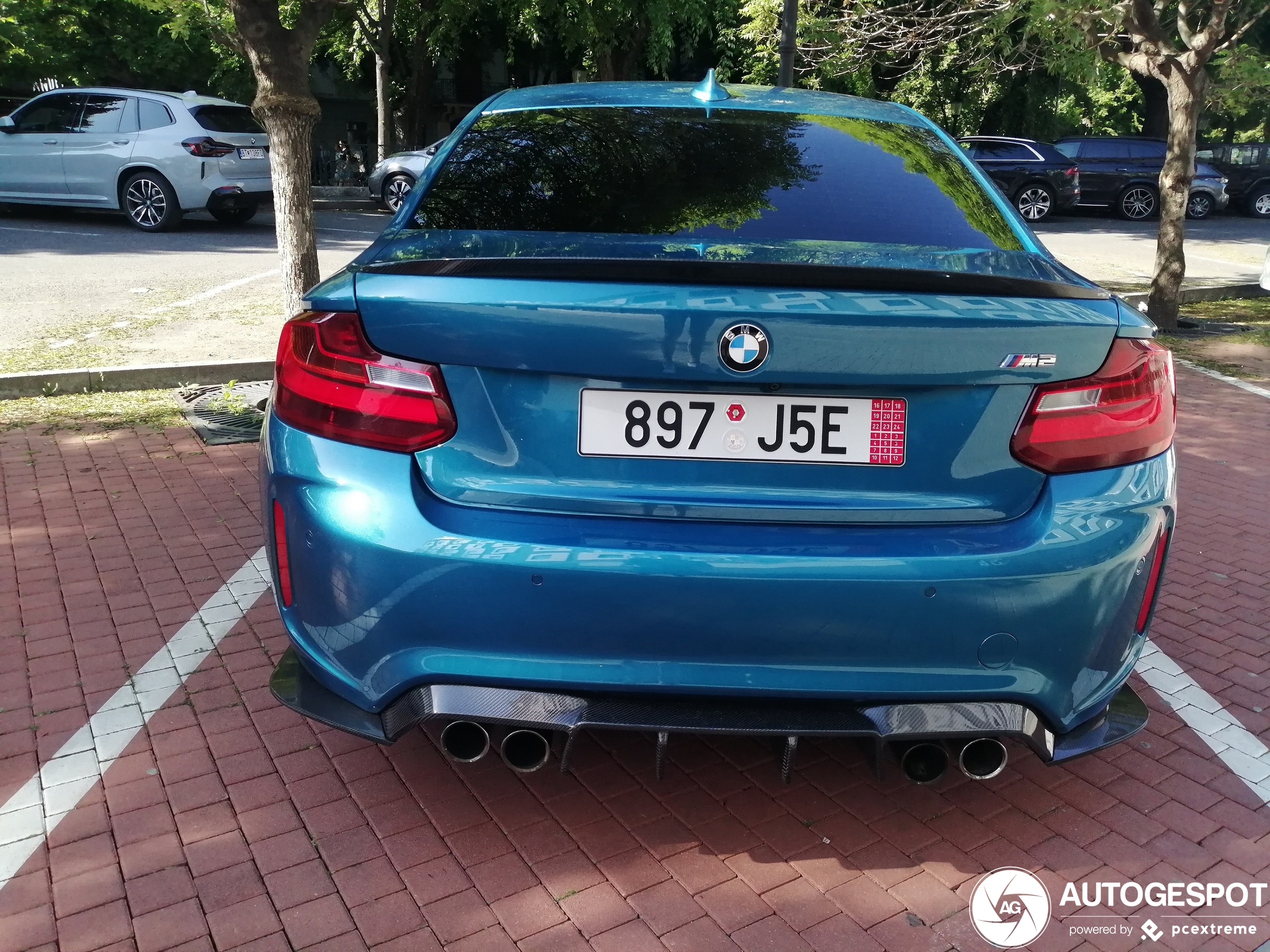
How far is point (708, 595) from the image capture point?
225cm

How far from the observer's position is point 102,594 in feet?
13.3

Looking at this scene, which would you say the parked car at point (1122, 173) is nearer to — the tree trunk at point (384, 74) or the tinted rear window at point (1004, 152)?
the tinted rear window at point (1004, 152)

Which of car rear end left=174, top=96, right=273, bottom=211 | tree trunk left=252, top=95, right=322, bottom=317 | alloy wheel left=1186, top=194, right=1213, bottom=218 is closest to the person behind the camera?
tree trunk left=252, top=95, right=322, bottom=317

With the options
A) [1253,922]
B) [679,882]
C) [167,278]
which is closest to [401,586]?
[679,882]

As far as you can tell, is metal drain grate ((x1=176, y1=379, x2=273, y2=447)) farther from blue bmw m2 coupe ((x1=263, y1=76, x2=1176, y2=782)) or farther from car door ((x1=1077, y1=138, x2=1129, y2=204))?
car door ((x1=1077, y1=138, x2=1129, y2=204))

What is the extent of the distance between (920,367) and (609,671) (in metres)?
0.88

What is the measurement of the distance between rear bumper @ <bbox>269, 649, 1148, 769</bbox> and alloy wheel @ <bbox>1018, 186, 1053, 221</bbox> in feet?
72.4

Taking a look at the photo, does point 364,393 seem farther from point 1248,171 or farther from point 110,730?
point 1248,171

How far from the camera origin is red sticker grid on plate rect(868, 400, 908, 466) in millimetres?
2299

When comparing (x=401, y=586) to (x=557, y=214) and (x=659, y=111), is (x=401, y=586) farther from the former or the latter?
(x=659, y=111)

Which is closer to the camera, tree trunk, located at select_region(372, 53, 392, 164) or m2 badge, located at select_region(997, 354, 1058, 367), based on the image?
m2 badge, located at select_region(997, 354, 1058, 367)

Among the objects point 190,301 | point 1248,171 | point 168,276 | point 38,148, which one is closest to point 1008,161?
point 1248,171

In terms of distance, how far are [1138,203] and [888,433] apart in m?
24.3

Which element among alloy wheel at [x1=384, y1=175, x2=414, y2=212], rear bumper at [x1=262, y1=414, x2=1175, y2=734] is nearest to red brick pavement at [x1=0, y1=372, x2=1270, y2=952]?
rear bumper at [x1=262, y1=414, x2=1175, y2=734]
